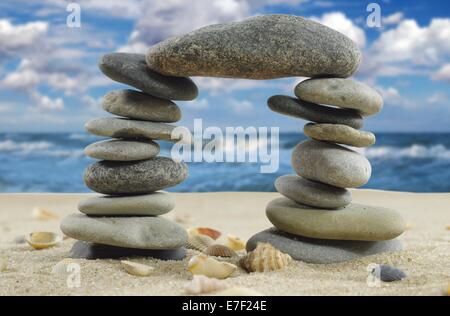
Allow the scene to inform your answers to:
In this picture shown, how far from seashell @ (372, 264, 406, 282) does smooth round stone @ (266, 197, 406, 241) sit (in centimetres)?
65

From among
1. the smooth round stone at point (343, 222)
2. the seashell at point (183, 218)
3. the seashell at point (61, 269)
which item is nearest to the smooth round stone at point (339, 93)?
the smooth round stone at point (343, 222)

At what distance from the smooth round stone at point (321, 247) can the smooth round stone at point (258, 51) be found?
4.17 ft

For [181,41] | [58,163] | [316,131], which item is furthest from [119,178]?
[58,163]

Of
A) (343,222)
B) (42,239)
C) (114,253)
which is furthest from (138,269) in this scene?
(42,239)

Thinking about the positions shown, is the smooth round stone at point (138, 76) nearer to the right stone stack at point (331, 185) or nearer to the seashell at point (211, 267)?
the right stone stack at point (331, 185)

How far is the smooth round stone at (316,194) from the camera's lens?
14.2 feet

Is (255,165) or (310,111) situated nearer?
(310,111)

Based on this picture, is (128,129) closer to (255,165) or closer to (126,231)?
(126,231)

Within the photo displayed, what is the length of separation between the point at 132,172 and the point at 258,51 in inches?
51.8

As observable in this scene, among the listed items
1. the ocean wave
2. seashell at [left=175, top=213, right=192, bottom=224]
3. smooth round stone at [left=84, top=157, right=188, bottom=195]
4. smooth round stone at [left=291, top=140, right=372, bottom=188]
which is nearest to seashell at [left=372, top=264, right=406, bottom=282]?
smooth round stone at [left=291, top=140, right=372, bottom=188]

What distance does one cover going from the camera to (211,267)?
3629 millimetres

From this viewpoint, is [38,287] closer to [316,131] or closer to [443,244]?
[316,131]

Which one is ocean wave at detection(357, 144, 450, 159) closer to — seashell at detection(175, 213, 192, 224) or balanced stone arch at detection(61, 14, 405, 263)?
seashell at detection(175, 213, 192, 224)
